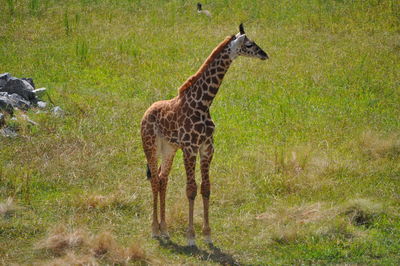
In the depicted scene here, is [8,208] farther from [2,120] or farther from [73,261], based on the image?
[2,120]

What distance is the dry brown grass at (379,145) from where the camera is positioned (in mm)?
11719

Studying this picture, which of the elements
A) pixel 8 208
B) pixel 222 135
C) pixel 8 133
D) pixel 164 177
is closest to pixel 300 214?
pixel 164 177

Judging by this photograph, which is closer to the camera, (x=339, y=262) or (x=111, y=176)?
(x=339, y=262)

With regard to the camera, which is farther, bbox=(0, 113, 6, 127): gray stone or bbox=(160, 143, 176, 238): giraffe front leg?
bbox=(0, 113, 6, 127): gray stone

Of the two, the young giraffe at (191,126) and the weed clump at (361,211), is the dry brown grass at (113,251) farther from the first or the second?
the weed clump at (361,211)

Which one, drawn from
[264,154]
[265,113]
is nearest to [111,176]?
[264,154]

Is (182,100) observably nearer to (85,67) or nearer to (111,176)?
(111,176)

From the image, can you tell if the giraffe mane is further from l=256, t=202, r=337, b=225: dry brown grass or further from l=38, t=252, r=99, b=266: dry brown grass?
l=38, t=252, r=99, b=266: dry brown grass

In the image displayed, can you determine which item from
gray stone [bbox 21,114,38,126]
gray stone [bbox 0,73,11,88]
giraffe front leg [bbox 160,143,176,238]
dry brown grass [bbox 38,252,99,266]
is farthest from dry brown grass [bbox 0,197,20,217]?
gray stone [bbox 0,73,11,88]

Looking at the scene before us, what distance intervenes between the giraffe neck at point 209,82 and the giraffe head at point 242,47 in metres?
0.08

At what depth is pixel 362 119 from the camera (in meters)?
13.4

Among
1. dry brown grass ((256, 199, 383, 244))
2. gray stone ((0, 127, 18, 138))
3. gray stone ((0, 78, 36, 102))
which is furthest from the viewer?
gray stone ((0, 78, 36, 102))

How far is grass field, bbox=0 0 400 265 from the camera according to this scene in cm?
912

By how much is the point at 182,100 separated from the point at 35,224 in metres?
2.51
